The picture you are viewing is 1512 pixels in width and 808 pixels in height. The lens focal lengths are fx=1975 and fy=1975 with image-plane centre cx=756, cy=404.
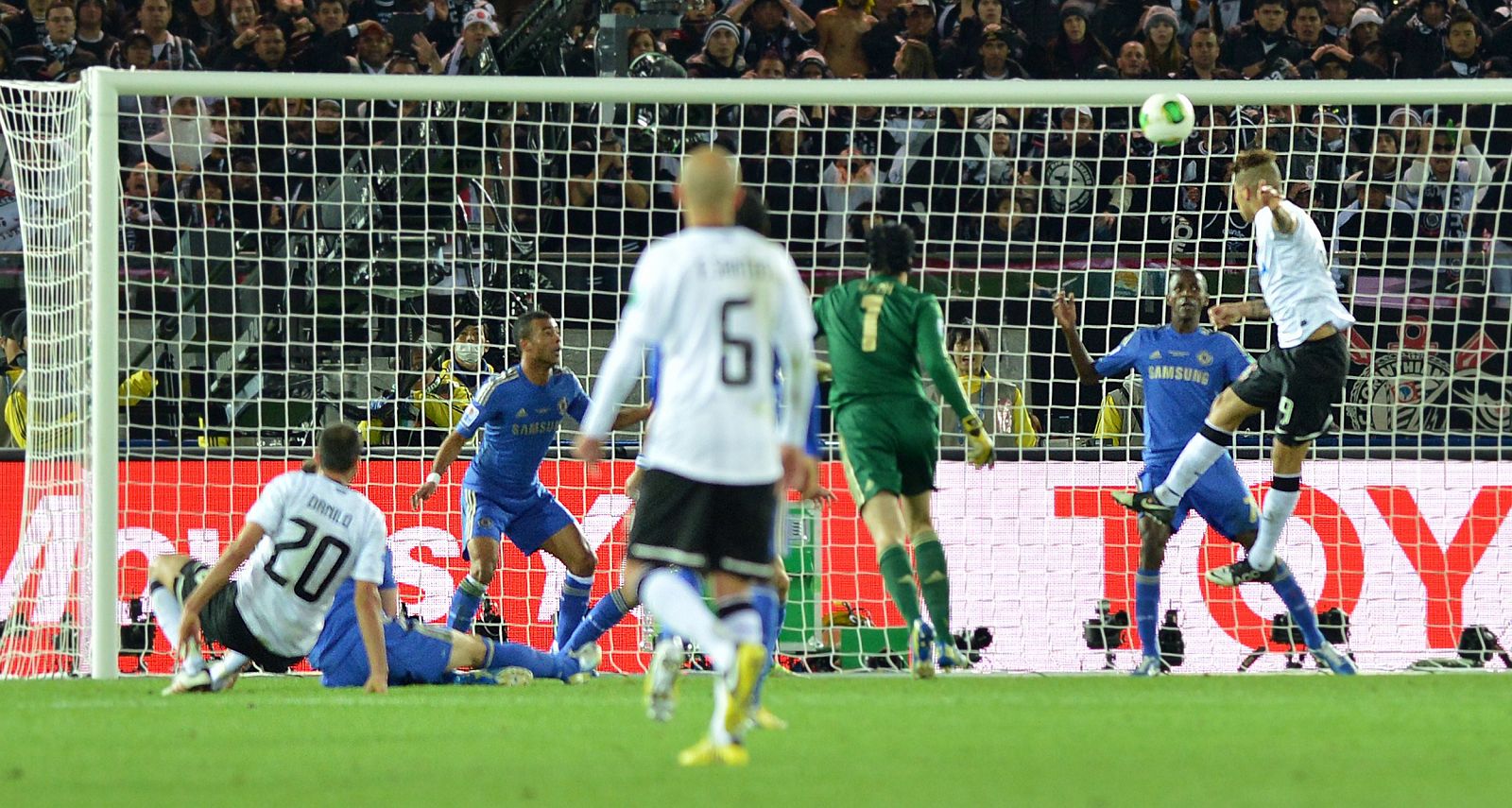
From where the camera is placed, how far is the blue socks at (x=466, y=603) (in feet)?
34.5

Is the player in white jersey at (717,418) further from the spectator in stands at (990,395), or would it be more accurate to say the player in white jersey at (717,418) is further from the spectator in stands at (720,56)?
the spectator in stands at (720,56)

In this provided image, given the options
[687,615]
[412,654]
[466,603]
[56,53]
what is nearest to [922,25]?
[56,53]

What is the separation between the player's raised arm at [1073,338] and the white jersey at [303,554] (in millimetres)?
3477

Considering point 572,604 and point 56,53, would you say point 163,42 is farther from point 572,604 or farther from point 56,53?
point 572,604

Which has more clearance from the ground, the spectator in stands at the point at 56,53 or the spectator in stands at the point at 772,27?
the spectator in stands at the point at 772,27

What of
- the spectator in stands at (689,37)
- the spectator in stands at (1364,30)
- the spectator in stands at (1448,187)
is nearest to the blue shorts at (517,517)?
the spectator in stands at (1448,187)

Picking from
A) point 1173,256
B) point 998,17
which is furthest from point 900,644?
point 998,17

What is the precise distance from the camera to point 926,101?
9.61 m

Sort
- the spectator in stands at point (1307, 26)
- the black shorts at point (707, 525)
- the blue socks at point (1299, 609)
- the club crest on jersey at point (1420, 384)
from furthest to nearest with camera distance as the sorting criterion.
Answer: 1. the spectator in stands at point (1307, 26)
2. the club crest on jersey at point (1420, 384)
3. the blue socks at point (1299, 609)
4. the black shorts at point (707, 525)

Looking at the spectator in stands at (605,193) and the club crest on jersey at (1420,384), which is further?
the spectator in stands at (605,193)

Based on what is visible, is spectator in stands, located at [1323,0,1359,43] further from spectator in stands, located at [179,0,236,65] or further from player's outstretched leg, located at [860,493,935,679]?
player's outstretched leg, located at [860,493,935,679]

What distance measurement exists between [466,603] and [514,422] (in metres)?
1.00

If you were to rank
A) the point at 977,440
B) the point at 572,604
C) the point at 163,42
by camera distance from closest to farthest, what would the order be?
the point at 977,440
the point at 572,604
the point at 163,42

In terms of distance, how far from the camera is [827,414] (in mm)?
13078
